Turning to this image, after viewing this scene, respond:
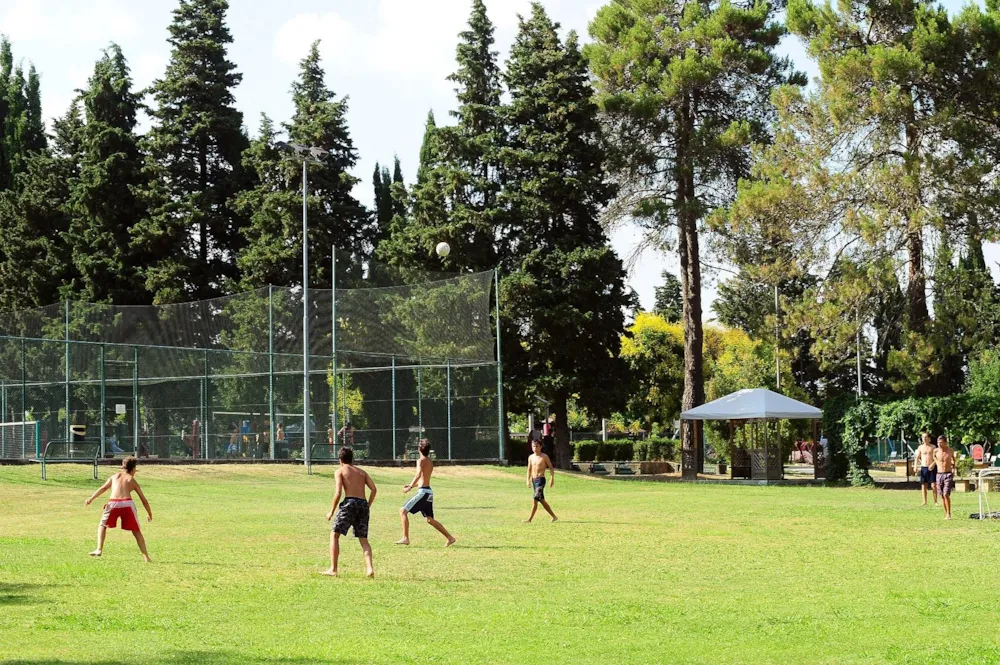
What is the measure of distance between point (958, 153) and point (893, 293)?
14.8 feet

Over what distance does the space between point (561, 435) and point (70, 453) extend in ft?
66.4

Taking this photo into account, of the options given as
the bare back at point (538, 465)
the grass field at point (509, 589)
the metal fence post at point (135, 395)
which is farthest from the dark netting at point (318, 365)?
the bare back at point (538, 465)

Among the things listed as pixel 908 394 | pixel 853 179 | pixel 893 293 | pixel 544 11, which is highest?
pixel 544 11

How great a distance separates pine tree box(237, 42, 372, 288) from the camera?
5306 centimetres

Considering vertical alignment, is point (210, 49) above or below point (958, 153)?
above

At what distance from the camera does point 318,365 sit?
39.9 meters

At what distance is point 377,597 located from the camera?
12484 mm

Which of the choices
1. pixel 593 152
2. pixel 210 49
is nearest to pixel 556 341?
pixel 593 152

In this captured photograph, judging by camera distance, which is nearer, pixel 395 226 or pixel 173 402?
pixel 173 402

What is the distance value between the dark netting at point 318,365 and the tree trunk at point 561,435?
20.5ft

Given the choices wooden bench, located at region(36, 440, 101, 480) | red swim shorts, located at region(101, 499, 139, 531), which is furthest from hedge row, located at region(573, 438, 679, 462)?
red swim shorts, located at region(101, 499, 139, 531)

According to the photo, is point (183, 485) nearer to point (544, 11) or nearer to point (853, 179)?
point (853, 179)

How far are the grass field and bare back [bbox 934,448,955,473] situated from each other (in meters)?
0.87

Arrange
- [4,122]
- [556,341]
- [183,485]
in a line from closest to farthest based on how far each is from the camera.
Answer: [183,485] → [556,341] → [4,122]
